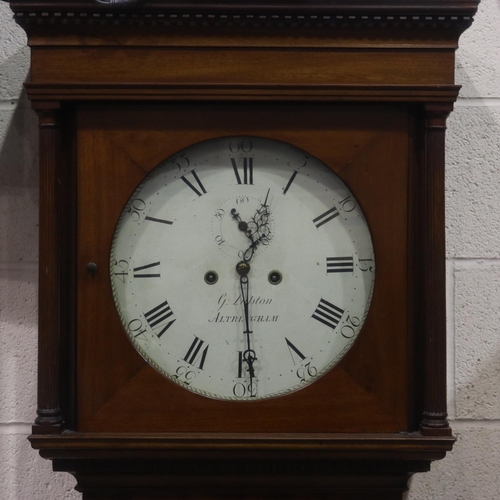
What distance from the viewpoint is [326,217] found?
3.11ft

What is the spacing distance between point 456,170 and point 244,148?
35cm

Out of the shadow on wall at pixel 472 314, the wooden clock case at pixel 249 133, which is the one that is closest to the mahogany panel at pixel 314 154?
the wooden clock case at pixel 249 133

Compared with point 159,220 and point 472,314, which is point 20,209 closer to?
point 159,220

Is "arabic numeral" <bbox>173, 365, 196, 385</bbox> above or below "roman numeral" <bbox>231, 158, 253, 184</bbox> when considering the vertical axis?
below

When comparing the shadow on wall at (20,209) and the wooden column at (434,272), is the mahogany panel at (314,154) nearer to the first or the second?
the wooden column at (434,272)

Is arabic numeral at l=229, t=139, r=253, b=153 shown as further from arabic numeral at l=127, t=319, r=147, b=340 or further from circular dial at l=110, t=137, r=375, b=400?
arabic numeral at l=127, t=319, r=147, b=340

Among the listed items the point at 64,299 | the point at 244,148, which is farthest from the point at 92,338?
the point at 244,148

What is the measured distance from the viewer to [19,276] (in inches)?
44.3

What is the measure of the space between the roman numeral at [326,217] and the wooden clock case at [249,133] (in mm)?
40

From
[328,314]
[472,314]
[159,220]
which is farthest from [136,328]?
[472,314]

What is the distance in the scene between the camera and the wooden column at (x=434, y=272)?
91 cm

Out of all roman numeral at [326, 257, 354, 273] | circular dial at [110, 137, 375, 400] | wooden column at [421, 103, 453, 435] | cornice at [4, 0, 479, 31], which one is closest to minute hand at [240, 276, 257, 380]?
circular dial at [110, 137, 375, 400]

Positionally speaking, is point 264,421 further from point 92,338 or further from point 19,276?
point 19,276

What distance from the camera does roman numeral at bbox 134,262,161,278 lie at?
37.2 inches
